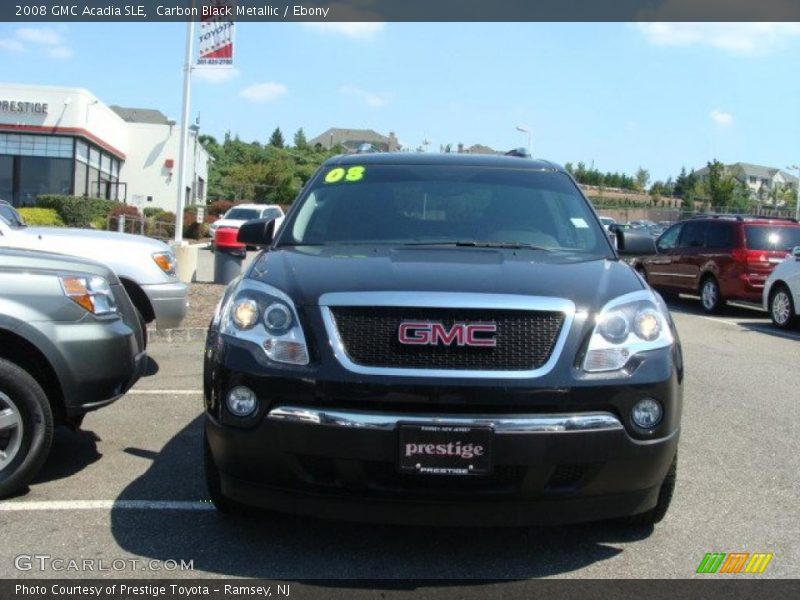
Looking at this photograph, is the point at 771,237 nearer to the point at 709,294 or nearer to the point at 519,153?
the point at 709,294

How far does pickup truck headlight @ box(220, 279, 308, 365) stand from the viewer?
3.39 metres

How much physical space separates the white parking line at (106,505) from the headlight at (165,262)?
435 cm

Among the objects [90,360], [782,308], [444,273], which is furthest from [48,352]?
[782,308]

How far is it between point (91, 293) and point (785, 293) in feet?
36.6

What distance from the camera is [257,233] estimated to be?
16.6ft

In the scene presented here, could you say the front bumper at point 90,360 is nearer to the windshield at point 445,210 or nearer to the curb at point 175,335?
the windshield at point 445,210

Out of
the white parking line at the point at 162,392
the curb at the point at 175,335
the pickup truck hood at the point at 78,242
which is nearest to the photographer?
the white parking line at the point at 162,392

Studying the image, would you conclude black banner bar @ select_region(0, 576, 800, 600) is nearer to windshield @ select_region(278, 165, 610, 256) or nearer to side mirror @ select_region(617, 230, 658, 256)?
windshield @ select_region(278, 165, 610, 256)

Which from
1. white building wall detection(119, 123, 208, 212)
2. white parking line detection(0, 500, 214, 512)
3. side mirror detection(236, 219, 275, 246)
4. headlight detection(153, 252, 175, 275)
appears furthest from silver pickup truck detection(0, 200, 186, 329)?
white building wall detection(119, 123, 208, 212)

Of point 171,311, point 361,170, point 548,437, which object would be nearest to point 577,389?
point 548,437

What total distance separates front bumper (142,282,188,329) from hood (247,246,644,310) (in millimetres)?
4334

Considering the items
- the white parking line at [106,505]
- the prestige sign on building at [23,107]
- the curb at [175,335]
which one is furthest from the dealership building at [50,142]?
the white parking line at [106,505]

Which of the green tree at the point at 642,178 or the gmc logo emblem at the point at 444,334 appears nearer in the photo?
the gmc logo emblem at the point at 444,334

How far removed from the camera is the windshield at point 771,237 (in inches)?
582
